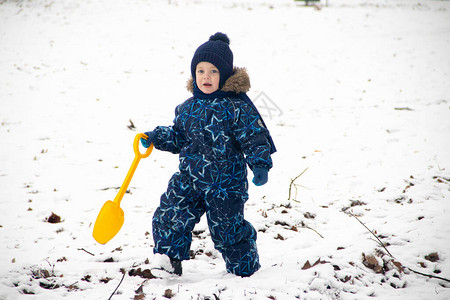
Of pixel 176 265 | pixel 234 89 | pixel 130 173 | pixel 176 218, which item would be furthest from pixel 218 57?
pixel 176 265

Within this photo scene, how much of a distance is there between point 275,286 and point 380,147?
4536 millimetres

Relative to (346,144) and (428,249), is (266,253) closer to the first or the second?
(428,249)

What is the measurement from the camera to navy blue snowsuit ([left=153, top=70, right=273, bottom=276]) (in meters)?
2.67

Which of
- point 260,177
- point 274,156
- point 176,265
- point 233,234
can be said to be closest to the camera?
point 260,177

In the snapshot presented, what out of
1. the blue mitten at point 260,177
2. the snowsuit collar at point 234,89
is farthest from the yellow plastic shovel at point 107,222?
the blue mitten at point 260,177

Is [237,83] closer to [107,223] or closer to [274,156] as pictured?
[107,223]

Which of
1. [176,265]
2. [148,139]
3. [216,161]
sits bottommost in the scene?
[176,265]

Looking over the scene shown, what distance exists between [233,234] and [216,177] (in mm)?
519

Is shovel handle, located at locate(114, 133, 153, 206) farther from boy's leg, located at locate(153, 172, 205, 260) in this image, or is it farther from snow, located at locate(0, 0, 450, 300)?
snow, located at locate(0, 0, 450, 300)

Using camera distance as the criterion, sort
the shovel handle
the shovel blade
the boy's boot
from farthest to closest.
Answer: the boy's boot → the shovel handle → the shovel blade

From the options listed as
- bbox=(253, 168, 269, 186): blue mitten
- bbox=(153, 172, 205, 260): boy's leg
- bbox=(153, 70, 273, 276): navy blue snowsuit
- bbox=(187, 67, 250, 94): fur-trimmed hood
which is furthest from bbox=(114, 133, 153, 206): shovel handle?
bbox=(253, 168, 269, 186): blue mitten

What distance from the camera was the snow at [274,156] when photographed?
2.78 m

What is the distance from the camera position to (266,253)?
3402mm

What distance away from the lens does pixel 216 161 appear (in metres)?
2.70
